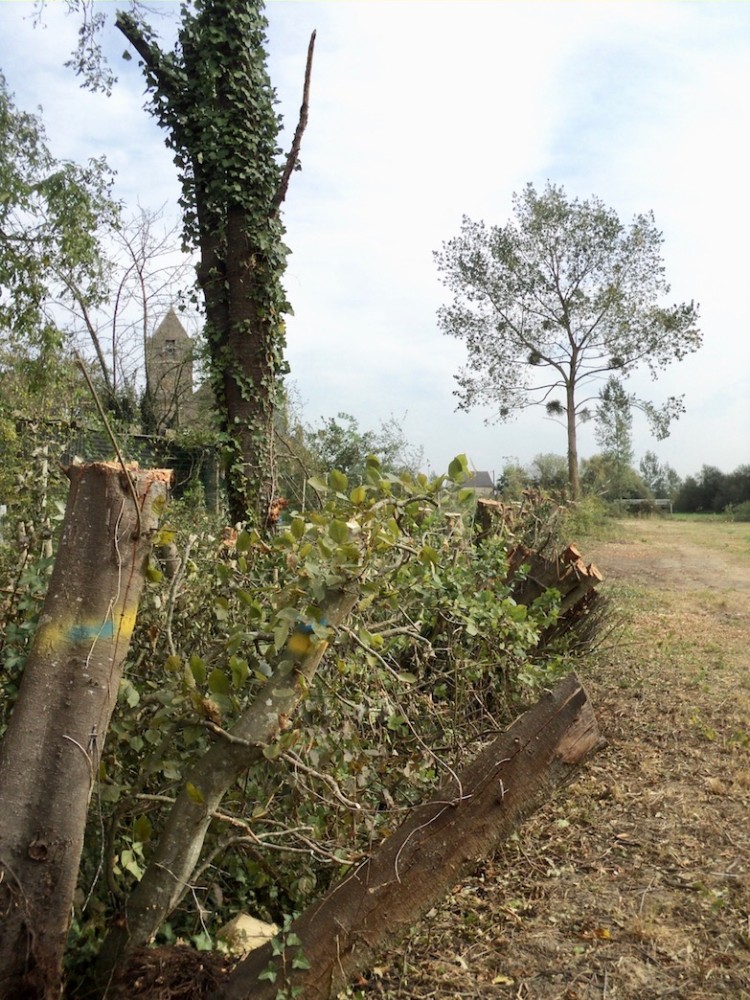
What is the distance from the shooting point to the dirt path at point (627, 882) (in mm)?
2963

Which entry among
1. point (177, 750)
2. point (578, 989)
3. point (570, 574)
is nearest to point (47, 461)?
point (177, 750)

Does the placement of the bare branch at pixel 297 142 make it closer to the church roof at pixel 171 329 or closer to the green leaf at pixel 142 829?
the green leaf at pixel 142 829

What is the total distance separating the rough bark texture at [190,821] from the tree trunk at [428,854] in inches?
12.6

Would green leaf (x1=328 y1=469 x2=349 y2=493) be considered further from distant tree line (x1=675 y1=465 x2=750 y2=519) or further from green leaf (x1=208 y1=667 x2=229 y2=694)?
distant tree line (x1=675 y1=465 x2=750 y2=519)

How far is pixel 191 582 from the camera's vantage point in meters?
3.73

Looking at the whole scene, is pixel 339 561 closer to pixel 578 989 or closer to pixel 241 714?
pixel 241 714

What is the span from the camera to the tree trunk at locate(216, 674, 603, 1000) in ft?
8.32

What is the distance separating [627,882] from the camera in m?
3.63

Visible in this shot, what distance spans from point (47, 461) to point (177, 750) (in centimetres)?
158

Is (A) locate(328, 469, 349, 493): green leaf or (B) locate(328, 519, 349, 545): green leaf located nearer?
(B) locate(328, 519, 349, 545): green leaf

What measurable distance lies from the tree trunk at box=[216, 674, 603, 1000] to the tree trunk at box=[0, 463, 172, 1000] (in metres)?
0.57

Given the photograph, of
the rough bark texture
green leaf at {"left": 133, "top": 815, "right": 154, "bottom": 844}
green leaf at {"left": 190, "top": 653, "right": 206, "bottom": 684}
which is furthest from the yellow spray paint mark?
green leaf at {"left": 133, "top": 815, "right": 154, "bottom": 844}

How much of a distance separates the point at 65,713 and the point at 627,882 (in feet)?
8.09

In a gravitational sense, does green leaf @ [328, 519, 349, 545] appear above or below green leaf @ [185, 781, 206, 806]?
above
